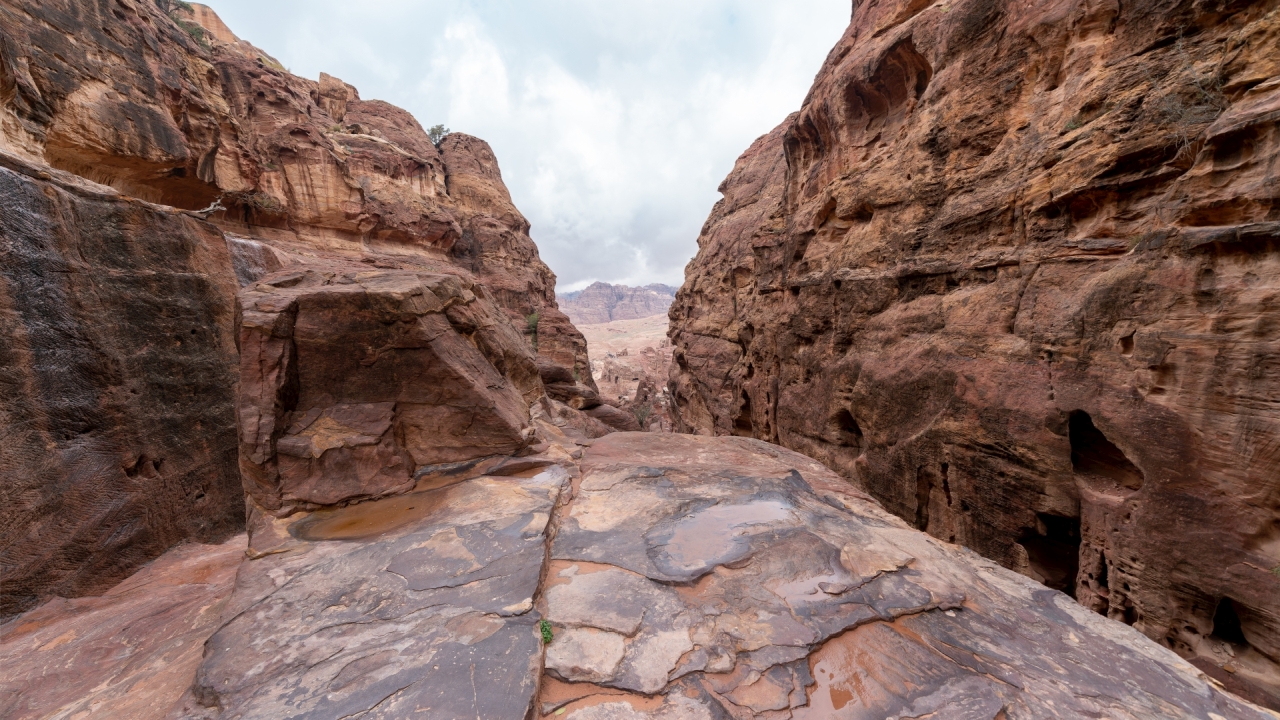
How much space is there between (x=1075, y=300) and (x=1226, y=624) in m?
4.05

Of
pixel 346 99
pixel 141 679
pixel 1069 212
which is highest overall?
pixel 346 99

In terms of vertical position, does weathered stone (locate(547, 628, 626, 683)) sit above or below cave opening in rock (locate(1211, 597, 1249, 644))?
above

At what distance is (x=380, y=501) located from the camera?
4.28 meters

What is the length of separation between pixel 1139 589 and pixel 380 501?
8908 millimetres

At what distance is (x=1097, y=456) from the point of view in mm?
5684

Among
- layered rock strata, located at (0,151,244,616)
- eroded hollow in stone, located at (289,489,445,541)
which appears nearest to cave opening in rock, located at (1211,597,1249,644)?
eroded hollow in stone, located at (289,489,445,541)

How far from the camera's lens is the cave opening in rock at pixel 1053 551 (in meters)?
6.28

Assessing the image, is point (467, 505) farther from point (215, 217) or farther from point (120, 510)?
point (215, 217)

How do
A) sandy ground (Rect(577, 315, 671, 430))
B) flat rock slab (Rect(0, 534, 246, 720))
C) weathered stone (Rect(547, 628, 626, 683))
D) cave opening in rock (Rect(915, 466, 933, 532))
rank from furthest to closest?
sandy ground (Rect(577, 315, 671, 430))
cave opening in rock (Rect(915, 466, 933, 532))
flat rock slab (Rect(0, 534, 246, 720))
weathered stone (Rect(547, 628, 626, 683))

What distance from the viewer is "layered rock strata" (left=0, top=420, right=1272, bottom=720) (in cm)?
214

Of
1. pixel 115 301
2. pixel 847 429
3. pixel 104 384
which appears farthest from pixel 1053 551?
pixel 115 301

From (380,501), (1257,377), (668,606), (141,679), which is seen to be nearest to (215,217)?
(380,501)

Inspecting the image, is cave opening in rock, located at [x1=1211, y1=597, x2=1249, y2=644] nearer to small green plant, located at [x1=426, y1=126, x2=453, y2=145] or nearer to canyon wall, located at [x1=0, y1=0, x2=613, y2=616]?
canyon wall, located at [x1=0, y1=0, x2=613, y2=616]

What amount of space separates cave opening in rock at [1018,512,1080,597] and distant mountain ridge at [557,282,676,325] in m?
147
